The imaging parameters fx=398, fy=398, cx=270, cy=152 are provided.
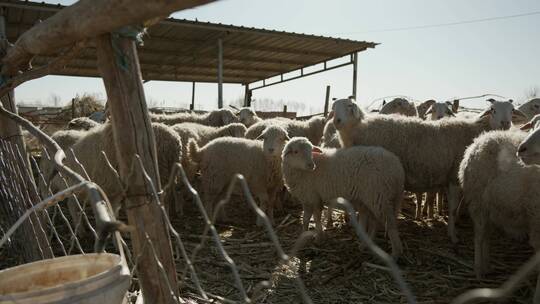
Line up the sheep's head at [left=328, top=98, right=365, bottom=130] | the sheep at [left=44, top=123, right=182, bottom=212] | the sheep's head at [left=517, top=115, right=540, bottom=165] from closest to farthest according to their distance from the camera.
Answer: the sheep's head at [left=517, top=115, right=540, bottom=165] < the sheep at [left=44, top=123, right=182, bottom=212] < the sheep's head at [left=328, top=98, right=365, bottom=130]

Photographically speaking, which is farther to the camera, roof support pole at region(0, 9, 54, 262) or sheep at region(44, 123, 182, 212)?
sheep at region(44, 123, 182, 212)

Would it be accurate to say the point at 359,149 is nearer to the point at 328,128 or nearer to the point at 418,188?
the point at 418,188

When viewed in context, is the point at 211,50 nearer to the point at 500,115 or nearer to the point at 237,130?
the point at 237,130

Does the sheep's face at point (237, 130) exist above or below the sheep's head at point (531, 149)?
below

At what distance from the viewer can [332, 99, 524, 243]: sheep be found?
504 cm

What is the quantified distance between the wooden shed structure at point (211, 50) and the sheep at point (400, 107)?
6770 mm

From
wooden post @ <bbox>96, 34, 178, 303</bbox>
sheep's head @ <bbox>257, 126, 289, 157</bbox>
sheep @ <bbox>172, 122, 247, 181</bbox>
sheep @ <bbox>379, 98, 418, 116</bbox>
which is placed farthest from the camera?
sheep @ <bbox>379, 98, 418, 116</bbox>

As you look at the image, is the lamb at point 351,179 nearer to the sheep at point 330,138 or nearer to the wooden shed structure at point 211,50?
the sheep at point 330,138

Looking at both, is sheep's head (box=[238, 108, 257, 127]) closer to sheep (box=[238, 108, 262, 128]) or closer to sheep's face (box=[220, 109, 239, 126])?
sheep (box=[238, 108, 262, 128])

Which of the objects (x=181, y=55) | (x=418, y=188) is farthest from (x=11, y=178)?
(x=181, y=55)

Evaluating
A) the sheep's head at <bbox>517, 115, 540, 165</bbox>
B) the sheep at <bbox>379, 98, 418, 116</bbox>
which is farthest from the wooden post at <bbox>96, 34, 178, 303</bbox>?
the sheep at <bbox>379, 98, 418, 116</bbox>

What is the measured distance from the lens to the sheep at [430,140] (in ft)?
16.5

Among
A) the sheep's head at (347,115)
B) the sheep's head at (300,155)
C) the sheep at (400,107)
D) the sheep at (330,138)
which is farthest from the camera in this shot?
the sheep at (400,107)

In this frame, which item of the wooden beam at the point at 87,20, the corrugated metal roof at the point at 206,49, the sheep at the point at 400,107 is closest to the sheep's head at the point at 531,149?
the wooden beam at the point at 87,20
